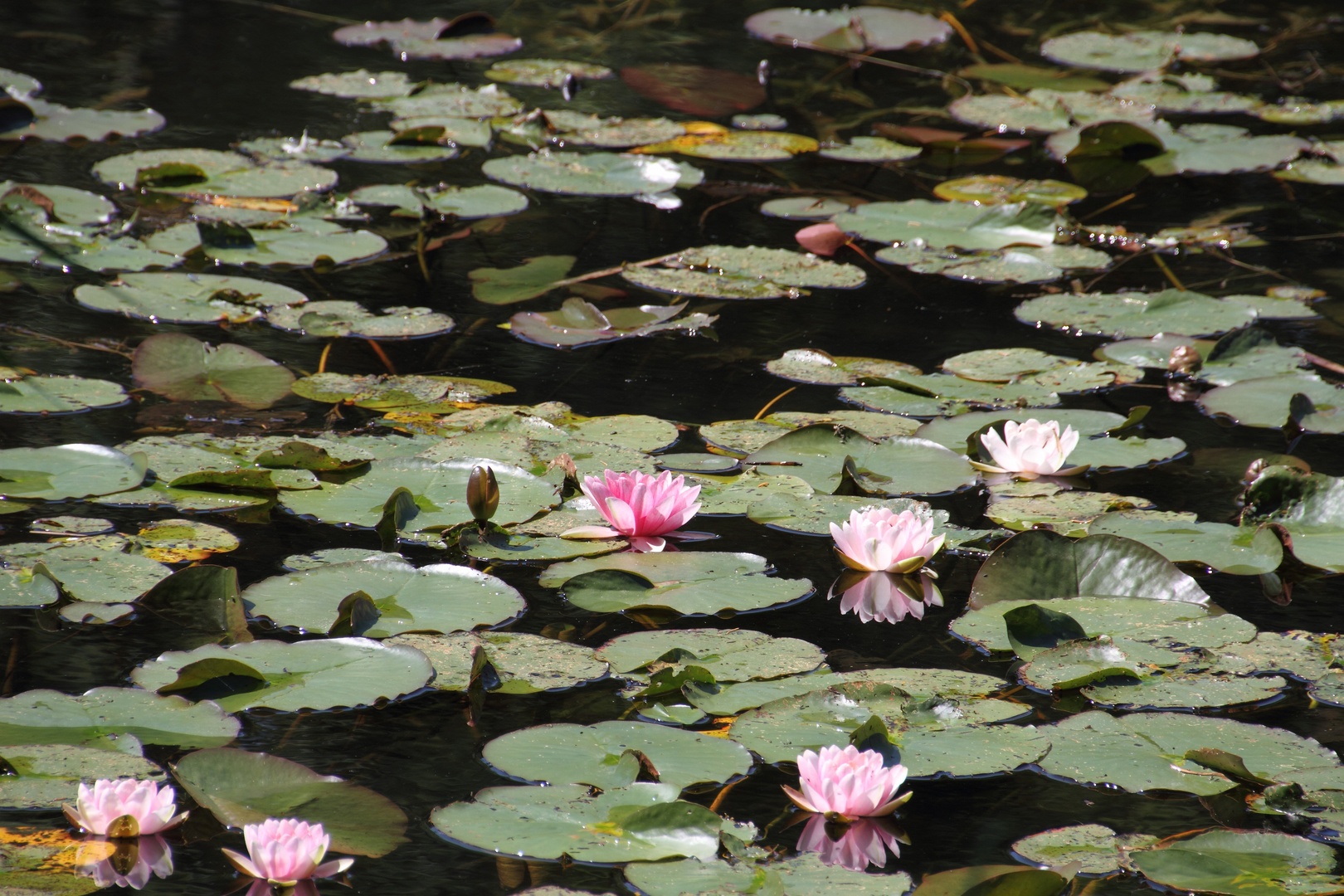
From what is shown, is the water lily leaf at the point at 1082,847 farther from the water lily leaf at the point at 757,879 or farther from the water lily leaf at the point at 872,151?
the water lily leaf at the point at 872,151

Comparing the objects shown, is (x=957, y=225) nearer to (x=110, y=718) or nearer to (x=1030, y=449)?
(x=1030, y=449)

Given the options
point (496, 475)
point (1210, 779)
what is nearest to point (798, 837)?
point (1210, 779)

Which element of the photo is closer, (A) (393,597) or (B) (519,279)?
(A) (393,597)

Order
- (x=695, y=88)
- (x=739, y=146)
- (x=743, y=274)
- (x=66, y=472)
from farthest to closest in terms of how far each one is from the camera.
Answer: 1. (x=695, y=88)
2. (x=739, y=146)
3. (x=743, y=274)
4. (x=66, y=472)

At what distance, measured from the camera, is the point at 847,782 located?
1.37 meters

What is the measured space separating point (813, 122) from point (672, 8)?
1892 mm

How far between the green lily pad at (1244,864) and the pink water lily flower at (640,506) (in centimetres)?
84

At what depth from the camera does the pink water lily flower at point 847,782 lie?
4.50 feet

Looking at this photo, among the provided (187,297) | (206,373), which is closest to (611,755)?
(206,373)

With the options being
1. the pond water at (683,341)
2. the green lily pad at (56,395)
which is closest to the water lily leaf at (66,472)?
the pond water at (683,341)

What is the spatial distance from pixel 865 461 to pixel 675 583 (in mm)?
572

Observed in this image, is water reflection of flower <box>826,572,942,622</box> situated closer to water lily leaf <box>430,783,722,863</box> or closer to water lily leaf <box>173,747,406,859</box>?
water lily leaf <box>430,783,722,863</box>

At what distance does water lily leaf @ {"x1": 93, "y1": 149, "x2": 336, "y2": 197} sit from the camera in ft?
12.0

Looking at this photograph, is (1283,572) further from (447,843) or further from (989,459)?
(447,843)
